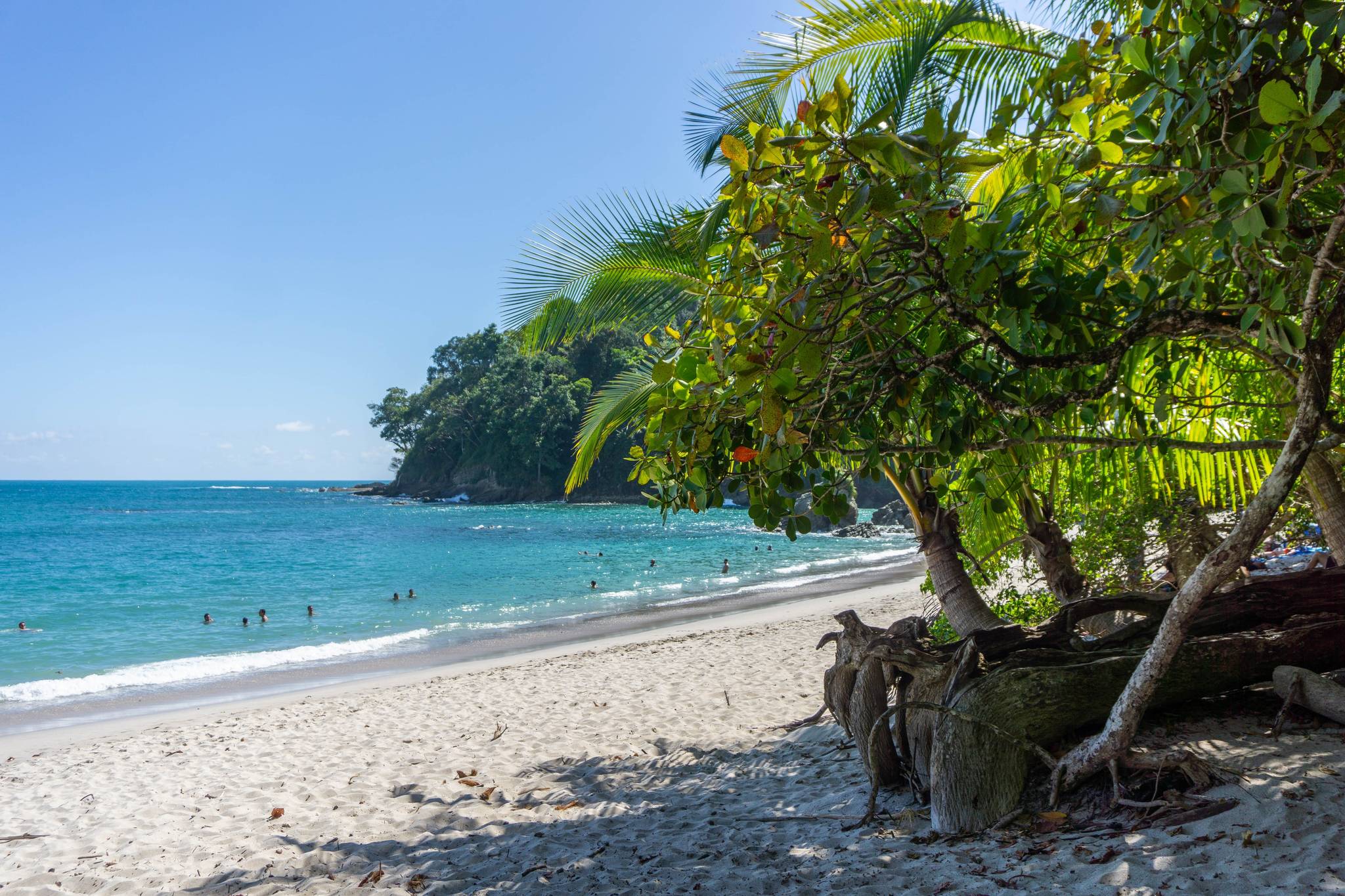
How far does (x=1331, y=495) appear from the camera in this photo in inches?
162

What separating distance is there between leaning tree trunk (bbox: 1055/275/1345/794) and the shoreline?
979cm

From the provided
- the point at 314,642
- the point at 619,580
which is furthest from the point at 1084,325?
the point at 619,580

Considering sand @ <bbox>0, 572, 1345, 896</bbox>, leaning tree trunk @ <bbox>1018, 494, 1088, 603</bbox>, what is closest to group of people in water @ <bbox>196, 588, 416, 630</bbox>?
sand @ <bbox>0, 572, 1345, 896</bbox>

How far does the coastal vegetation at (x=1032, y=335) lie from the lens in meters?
1.78

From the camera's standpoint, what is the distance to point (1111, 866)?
2590 mm

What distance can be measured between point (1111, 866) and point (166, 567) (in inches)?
1310

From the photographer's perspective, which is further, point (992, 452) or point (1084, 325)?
point (992, 452)

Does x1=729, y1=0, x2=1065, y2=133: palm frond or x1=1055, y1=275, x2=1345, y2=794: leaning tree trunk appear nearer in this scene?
x1=1055, y1=275, x2=1345, y2=794: leaning tree trunk

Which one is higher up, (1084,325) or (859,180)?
(859,180)

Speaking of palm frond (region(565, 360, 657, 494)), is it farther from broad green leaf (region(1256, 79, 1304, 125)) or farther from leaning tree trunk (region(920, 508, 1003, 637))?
broad green leaf (region(1256, 79, 1304, 125))

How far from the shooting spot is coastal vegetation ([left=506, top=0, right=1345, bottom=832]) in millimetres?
1780

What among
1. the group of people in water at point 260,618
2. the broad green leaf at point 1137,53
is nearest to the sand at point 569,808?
the broad green leaf at point 1137,53

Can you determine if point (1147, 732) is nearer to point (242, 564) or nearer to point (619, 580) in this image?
point (619, 580)

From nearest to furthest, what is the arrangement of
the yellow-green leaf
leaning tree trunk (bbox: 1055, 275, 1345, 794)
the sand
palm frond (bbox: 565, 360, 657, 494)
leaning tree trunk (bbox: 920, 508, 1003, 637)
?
1. the yellow-green leaf
2. leaning tree trunk (bbox: 1055, 275, 1345, 794)
3. the sand
4. leaning tree trunk (bbox: 920, 508, 1003, 637)
5. palm frond (bbox: 565, 360, 657, 494)
